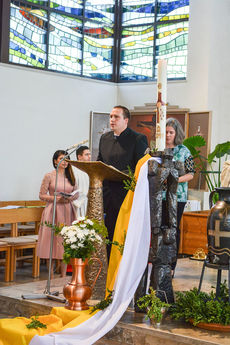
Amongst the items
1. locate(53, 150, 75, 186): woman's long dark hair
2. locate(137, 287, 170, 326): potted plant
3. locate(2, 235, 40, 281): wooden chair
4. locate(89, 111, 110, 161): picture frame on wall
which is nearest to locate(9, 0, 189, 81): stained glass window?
locate(89, 111, 110, 161): picture frame on wall

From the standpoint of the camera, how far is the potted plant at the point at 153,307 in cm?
400

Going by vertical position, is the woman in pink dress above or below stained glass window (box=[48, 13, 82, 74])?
below

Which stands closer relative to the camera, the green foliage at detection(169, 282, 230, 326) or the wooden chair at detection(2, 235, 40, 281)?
the green foliage at detection(169, 282, 230, 326)

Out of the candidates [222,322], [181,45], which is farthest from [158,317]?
[181,45]

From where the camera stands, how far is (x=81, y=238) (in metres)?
4.34

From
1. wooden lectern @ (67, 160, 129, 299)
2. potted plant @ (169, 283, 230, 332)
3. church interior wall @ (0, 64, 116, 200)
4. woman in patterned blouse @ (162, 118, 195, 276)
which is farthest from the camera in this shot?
church interior wall @ (0, 64, 116, 200)

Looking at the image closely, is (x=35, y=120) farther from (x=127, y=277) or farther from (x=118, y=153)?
(x=127, y=277)

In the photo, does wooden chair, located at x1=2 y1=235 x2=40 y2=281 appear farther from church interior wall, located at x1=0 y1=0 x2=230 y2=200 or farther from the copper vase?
the copper vase

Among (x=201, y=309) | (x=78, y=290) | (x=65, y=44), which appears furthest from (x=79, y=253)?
(x=65, y=44)

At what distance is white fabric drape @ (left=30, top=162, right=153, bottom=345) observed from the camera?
400 centimetres

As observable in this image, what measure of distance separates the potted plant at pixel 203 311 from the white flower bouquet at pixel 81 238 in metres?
0.77

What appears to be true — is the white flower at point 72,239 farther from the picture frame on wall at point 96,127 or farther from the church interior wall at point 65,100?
the picture frame on wall at point 96,127

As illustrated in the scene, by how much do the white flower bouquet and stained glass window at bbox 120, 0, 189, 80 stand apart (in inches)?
252

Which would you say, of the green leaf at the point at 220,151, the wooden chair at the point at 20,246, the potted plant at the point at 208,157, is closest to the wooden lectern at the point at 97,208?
the wooden chair at the point at 20,246
